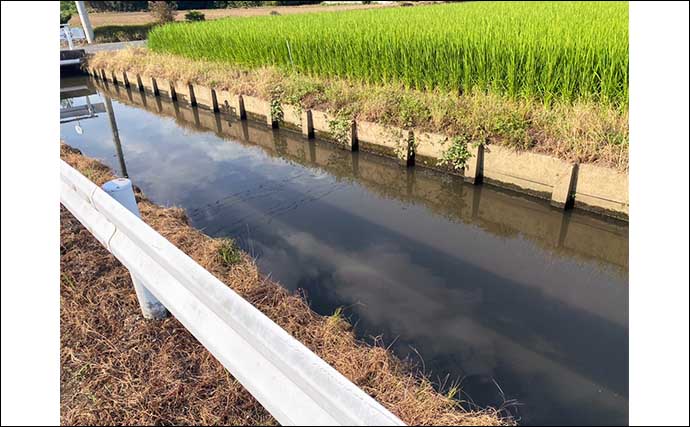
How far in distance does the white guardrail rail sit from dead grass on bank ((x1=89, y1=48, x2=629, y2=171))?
5.16 metres

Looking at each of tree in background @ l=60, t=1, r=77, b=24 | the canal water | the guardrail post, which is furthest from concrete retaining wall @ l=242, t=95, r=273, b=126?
tree in background @ l=60, t=1, r=77, b=24

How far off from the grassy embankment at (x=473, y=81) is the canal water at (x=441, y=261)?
0.87 meters

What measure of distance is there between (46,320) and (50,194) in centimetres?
73

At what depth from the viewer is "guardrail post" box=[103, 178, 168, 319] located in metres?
2.88

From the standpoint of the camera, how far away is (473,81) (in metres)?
7.82

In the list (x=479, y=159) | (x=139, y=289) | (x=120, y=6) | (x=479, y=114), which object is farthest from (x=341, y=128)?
(x=120, y=6)

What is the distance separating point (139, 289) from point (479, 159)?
5.11 m

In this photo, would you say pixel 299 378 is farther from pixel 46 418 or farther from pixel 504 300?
pixel 504 300

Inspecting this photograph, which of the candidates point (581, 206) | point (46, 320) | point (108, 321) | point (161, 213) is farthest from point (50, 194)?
point (581, 206)

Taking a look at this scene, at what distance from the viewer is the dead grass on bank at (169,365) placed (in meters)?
2.31

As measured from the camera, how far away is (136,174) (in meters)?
7.96

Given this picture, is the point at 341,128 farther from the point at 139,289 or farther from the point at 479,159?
the point at 139,289

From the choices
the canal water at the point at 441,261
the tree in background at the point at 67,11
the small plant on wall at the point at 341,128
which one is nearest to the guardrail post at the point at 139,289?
the canal water at the point at 441,261

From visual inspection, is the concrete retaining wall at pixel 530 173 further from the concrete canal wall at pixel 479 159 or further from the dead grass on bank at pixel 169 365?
the dead grass on bank at pixel 169 365
